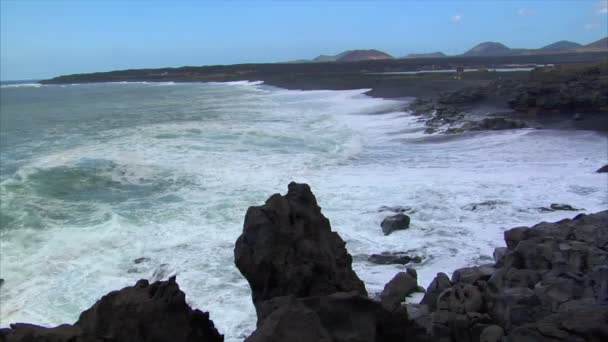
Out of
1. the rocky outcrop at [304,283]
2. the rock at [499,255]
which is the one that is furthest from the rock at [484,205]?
the rocky outcrop at [304,283]

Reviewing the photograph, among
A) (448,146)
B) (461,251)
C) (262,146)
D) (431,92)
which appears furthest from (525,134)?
(431,92)

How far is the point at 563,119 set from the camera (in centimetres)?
2817

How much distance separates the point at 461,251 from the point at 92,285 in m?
7.09

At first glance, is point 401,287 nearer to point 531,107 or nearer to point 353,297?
point 353,297

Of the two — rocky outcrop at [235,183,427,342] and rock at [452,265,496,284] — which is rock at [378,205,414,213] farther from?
rocky outcrop at [235,183,427,342]

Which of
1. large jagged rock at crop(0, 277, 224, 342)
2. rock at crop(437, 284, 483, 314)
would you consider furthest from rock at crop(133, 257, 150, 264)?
rock at crop(437, 284, 483, 314)

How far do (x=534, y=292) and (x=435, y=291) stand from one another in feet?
5.26

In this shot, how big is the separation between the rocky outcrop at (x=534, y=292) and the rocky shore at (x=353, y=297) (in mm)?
15

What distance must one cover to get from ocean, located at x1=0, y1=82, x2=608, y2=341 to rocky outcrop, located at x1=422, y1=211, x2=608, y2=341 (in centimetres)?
140

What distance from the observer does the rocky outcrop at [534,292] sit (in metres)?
4.98

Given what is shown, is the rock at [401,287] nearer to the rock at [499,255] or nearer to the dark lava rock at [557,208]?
the rock at [499,255]

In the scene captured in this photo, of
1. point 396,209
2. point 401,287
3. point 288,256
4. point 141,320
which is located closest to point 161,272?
point 401,287

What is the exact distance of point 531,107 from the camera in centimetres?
3144

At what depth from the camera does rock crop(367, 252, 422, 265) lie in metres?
10.5
